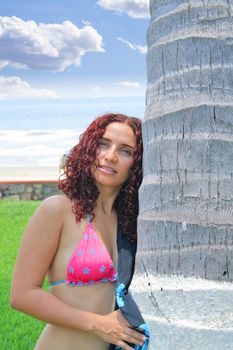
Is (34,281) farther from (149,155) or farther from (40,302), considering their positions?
(149,155)

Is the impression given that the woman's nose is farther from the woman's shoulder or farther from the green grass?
the green grass

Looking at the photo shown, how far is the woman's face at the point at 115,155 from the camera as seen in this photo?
2.59m

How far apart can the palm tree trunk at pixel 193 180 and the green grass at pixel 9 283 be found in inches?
130

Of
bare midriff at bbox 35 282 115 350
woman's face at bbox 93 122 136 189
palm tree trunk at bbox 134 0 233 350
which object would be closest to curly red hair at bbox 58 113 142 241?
woman's face at bbox 93 122 136 189

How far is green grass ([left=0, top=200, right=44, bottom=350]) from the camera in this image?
5109 mm

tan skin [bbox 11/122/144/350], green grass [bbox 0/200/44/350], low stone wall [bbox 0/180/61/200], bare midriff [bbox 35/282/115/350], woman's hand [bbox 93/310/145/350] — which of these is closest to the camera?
woman's hand [bbox 93/310/145/350]

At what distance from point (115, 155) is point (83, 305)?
1.96 feet

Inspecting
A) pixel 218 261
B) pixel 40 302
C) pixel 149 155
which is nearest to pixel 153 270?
pixel 218 261

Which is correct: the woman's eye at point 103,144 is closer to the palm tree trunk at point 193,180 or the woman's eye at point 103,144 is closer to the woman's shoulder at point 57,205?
the woman's shoulder at point 57,205

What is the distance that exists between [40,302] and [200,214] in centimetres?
90

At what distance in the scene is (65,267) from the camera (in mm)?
2574

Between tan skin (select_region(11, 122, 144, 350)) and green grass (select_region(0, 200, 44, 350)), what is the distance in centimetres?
251

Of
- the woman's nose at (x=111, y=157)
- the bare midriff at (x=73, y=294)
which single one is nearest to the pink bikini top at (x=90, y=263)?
the bare midriff at (x=73, y=294)

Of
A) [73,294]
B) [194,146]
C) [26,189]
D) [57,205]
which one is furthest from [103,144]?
[26,189]
